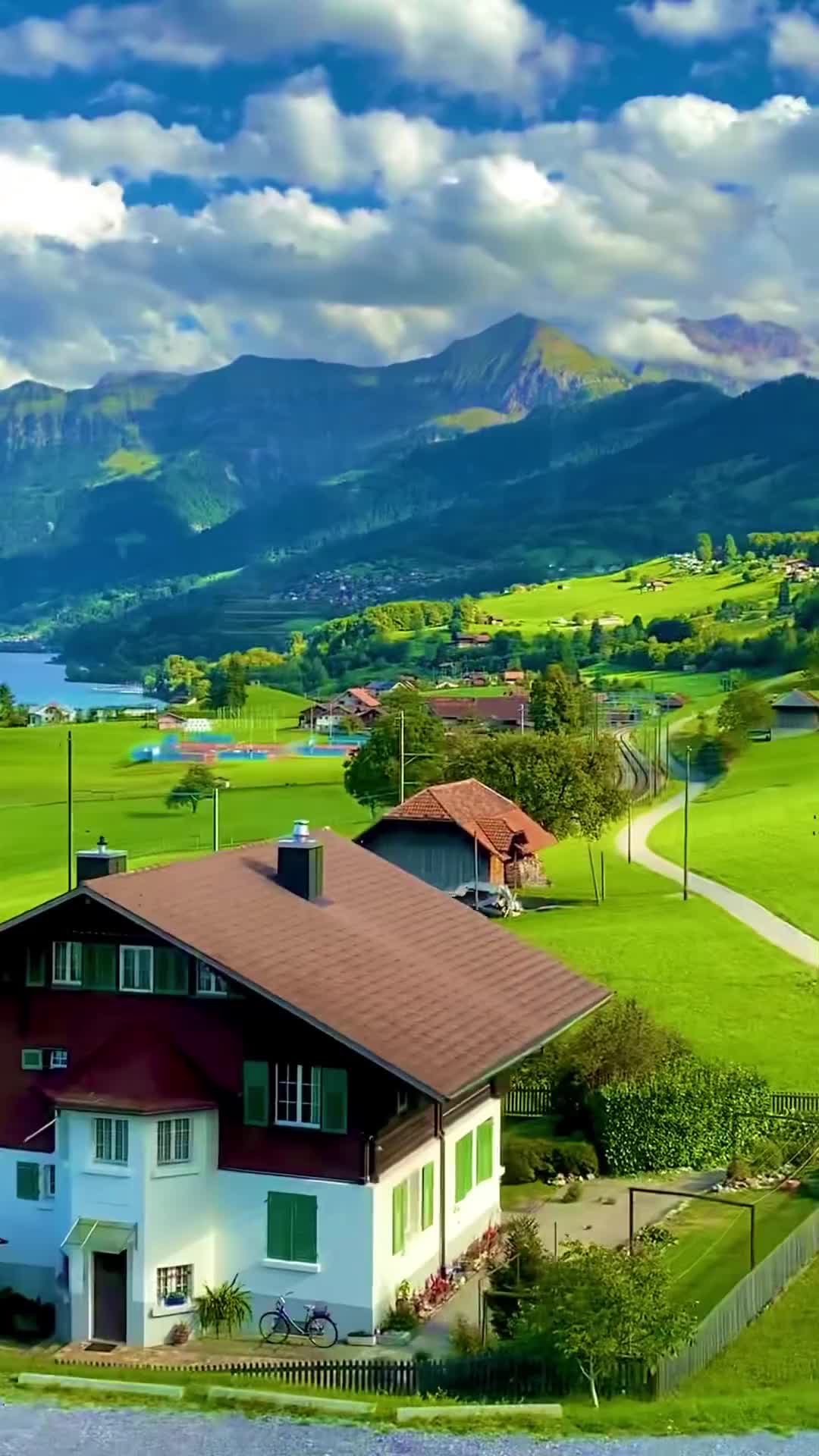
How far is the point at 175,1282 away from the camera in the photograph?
30953 millimetres

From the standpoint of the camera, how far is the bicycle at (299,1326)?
30266 mm

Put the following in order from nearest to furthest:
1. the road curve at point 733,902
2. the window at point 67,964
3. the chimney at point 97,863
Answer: the window at point 67,964
the chimney at point 97,863
the road curve at point 733,902

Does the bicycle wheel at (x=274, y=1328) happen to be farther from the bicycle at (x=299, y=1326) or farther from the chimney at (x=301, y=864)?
the chimney at (x=301, y=864)

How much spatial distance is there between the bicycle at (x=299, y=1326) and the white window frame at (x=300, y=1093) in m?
2.96

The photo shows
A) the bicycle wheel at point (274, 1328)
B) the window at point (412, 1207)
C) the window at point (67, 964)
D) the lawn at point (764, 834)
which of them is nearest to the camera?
the bicycle wheel at point (274, 1328)

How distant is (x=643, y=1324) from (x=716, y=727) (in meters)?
148

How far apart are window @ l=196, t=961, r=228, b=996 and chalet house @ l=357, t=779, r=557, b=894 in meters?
56.4

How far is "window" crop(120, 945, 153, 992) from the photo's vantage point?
108 feet

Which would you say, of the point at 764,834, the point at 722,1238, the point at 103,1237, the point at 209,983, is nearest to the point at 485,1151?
the point at 722,1238

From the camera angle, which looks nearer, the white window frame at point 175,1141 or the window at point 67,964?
the white window frame at point 175,1141

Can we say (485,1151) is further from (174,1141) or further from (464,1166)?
(174,1141)

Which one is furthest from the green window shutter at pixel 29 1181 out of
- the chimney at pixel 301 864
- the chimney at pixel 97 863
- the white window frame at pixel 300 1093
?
the chimney at pixel 301 864

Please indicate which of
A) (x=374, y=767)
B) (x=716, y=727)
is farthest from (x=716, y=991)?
(x=716, y=727)

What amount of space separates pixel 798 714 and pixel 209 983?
139 meters
